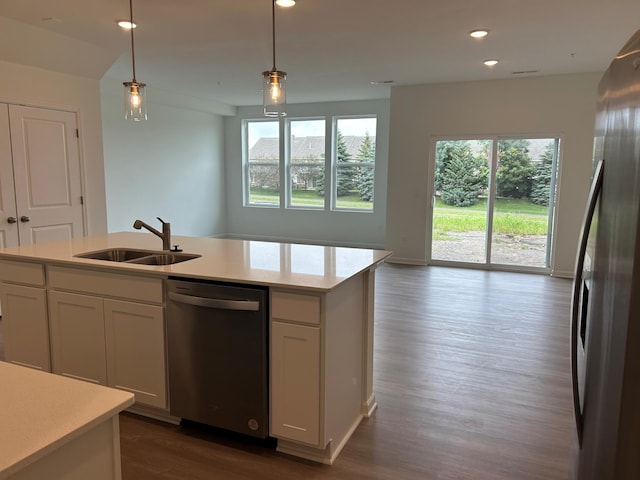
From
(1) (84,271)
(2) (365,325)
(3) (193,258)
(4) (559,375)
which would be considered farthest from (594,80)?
(1) (84,271)

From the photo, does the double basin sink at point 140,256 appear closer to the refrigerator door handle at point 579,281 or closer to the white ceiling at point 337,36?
the white ceiling at point 337,36

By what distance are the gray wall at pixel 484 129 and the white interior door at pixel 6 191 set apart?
15.8 ft

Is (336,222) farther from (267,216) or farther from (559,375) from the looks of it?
(559,375)

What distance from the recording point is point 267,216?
30.7 ft

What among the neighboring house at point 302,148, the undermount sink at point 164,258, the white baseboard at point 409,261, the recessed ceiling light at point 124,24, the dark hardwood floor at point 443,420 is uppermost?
the recessed ceiling light at point 124,24

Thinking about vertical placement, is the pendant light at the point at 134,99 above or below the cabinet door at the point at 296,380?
above

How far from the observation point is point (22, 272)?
2.78 m

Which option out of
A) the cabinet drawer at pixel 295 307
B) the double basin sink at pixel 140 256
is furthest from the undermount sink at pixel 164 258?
the cabinet drawer at pixel 295 307

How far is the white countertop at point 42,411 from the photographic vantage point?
836 millimetres

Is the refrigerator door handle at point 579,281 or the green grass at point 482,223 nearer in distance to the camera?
the refrigerator door handle at point 579,281

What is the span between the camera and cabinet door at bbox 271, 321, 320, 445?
2.12 metres

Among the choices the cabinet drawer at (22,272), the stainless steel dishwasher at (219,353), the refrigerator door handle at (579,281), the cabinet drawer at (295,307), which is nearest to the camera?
the refrigerator door handle at (579,281)

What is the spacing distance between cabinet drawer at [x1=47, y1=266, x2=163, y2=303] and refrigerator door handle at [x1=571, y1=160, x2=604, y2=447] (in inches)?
75.6

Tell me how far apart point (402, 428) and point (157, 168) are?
21.8 ft
